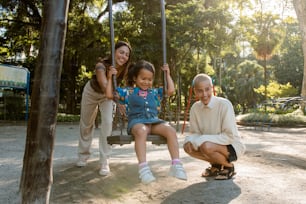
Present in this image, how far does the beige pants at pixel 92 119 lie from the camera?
4.44m

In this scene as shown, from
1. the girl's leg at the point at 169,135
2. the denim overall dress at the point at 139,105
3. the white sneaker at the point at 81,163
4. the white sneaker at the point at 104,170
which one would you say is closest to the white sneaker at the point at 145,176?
the girl's leg at the point at 169,135

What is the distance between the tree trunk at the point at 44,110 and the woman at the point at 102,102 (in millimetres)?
1148

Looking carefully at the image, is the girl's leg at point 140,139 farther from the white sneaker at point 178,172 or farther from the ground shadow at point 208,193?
the ground shadow at point 208,193

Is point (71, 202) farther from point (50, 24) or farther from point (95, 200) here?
point (50, 24)

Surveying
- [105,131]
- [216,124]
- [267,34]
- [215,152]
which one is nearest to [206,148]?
[215,152]

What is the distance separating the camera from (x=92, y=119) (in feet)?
15.6

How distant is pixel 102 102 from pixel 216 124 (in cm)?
146

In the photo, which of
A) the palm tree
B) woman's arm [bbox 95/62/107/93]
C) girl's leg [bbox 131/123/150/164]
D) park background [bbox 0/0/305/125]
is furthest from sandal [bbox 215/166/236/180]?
the palm tree

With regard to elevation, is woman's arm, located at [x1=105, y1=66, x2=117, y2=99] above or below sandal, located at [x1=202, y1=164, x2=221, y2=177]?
above

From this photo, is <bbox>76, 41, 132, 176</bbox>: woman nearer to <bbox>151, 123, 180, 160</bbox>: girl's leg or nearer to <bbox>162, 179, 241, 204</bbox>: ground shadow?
<bbox>151, 123, 180, 160</bbox>: girl's leg

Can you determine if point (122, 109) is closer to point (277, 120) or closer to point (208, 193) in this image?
point (208, 193)

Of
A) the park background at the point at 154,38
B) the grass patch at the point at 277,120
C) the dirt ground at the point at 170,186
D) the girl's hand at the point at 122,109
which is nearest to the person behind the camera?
the dirt ground at the point at 170,186

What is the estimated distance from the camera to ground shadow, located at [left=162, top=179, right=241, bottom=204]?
3.30 meters

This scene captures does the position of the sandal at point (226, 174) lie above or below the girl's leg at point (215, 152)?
below
